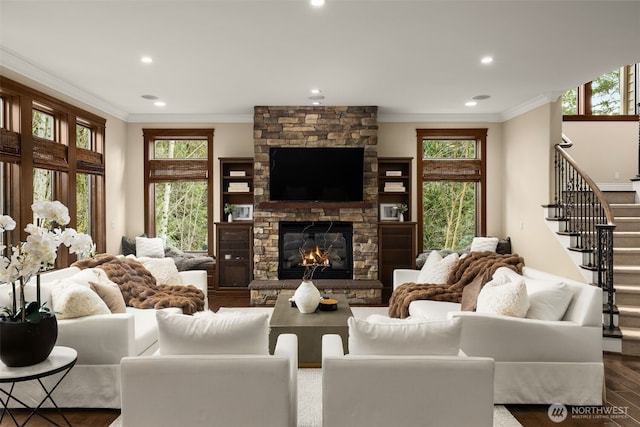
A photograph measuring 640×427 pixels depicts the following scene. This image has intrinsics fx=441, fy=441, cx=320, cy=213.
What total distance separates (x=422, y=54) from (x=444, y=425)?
342cm

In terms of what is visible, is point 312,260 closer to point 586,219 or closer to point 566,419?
point 566,419

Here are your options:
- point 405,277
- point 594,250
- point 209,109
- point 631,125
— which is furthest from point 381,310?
point 631,125

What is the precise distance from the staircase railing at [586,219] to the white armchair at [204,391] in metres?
3.83

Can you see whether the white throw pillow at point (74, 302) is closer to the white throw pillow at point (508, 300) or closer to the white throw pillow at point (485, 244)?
the white throw pillow at point (508, 300)

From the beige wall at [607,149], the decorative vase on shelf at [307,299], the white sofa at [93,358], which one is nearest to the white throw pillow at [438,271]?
the decorative vase on shelf at [307,299]

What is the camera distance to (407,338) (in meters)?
2.07

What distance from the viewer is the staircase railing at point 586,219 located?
448 centimetres

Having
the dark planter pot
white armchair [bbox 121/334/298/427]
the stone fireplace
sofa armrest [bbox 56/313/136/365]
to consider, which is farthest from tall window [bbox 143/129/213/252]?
white armchair [bbox 121/334/298/427]

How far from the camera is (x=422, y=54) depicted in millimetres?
4277

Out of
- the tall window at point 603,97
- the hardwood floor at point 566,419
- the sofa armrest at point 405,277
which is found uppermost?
the tall window at point 603,97

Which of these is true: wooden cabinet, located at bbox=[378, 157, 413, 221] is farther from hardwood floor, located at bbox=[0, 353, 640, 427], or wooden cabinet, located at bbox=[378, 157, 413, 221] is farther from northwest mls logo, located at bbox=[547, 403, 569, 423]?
northwest mls logo, located at bbox=[547, 403, 569, 423]

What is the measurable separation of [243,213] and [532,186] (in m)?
4.40

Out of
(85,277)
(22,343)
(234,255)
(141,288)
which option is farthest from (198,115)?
(22,343)

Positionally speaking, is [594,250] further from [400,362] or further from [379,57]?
[400,362]
